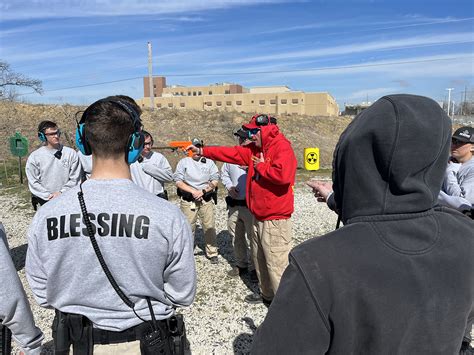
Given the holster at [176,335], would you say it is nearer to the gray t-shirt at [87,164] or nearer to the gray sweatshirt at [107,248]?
the gray sweatshirt at [107,248]

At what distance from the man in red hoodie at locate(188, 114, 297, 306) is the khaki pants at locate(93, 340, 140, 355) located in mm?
2596

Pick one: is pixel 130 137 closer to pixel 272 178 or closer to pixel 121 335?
pixel 121 335

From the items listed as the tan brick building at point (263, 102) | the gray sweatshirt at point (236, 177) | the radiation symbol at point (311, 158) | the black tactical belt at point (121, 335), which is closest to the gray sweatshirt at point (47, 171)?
the gray sweatshirt at point (236, 177)

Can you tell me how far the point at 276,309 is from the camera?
1.10 m

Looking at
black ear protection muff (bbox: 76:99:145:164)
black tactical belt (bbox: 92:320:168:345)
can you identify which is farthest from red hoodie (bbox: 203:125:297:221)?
black tactical belt (bbox: 92:320:168:345)

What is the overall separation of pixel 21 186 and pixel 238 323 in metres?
12.7

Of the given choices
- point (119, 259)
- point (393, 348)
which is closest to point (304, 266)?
point (393, 348)

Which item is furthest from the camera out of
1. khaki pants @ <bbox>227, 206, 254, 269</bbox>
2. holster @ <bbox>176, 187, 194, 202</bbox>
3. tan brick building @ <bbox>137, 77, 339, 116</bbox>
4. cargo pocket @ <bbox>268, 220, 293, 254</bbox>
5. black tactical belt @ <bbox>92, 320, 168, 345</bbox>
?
tan brick building @ <bbox>137, 77, 339, 116</bbox>

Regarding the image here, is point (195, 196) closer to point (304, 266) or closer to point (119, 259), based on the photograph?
point (119, 259)

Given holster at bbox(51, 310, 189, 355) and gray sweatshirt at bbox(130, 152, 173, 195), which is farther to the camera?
gray sweatshirt at bbox(130, 152, 173, 195)

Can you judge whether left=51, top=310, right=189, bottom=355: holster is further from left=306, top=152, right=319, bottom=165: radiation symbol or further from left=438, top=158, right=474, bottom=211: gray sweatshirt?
left=306, top=152, right=319, bottom=165: radiation symbol

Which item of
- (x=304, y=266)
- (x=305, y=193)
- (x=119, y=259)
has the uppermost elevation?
(x=304, y=266)

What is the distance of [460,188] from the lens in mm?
4203

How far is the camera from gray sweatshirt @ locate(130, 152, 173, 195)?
5.46 metres
